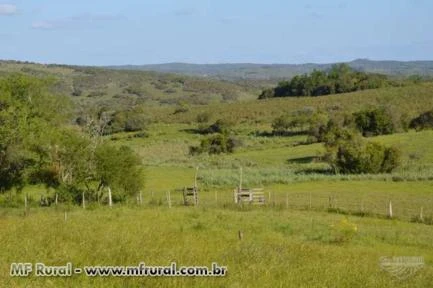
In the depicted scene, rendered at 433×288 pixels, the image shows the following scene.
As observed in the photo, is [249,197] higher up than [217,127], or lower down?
higher up

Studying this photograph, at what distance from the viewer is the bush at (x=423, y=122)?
88.5 metres

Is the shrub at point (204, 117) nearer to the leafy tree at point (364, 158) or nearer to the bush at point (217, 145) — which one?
the bush at point (217, 145)

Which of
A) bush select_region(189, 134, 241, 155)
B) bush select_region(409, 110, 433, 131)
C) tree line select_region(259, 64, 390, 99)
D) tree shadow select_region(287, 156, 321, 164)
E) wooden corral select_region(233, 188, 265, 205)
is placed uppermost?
tree line select_region(259, 64, 390, 99)

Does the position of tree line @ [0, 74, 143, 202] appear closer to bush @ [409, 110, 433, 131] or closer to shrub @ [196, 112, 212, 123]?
bush @ [409, 110, 433, 131]

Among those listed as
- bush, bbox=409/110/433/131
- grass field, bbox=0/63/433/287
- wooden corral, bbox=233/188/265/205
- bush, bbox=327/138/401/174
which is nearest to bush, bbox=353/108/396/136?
bush, bbox=409/110/433/131

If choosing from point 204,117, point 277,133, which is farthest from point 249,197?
point 204,117

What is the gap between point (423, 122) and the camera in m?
89.4

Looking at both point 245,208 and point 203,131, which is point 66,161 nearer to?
point 245,208

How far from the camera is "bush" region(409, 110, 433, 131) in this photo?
290 feet

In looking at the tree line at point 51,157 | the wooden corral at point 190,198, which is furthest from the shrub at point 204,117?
the wooden corral at point 190,198

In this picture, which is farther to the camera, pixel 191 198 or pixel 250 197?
pixel 191 198

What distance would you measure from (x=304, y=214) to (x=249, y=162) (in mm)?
36839

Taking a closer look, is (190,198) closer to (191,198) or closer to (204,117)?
(191,198)

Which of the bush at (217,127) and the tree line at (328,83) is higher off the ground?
the tree line at (328,83)
